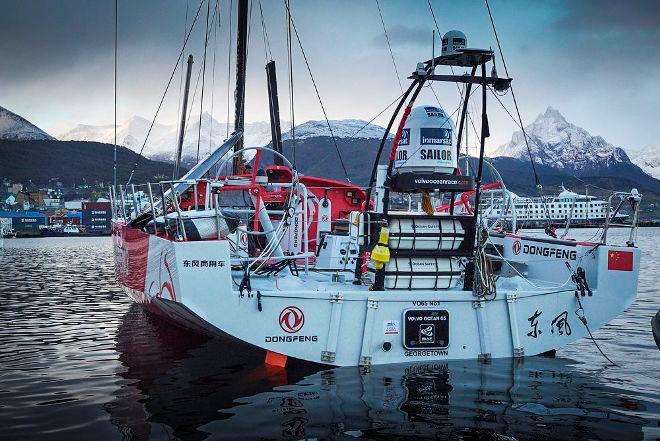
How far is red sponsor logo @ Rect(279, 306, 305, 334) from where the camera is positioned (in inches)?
327

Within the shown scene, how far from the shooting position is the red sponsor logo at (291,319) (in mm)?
8312

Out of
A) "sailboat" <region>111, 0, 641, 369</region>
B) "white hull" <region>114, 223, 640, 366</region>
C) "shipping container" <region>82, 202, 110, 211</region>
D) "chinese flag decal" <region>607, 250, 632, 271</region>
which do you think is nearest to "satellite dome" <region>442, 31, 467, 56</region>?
"sailboat" <region>111, 0, 641, 369</region>

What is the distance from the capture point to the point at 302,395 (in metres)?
7.75

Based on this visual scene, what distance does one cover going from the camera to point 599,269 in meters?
9.48

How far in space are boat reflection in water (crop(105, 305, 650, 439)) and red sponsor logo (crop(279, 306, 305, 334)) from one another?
27.8 inches

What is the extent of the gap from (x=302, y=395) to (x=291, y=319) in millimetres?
1058

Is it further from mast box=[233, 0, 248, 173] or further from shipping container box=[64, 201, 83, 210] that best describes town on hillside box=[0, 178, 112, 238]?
mast box=[233, 0, 248, 173]

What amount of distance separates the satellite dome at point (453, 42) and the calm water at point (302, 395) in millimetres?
4686

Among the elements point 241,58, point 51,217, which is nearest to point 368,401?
point 241,58

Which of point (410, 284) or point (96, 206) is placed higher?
point (96, 206)

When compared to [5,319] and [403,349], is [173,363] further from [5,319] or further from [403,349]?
[5,319]

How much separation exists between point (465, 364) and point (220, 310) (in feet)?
11.9

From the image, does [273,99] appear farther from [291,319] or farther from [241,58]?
[291,319]

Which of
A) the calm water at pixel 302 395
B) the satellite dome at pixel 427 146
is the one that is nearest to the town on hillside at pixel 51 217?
the calm water at pixel 302 395
